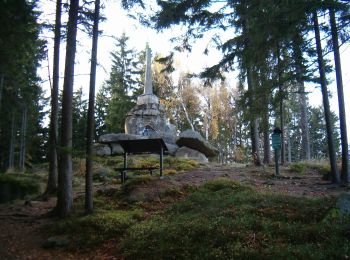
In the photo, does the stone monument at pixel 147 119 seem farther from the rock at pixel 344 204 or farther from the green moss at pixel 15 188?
the rock at pixel 344 204

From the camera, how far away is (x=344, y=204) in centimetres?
671

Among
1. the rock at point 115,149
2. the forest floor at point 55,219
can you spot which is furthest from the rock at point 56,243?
the rock at point 115,149

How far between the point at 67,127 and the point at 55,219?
2475mm

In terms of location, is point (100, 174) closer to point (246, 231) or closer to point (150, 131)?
point (150, 131)

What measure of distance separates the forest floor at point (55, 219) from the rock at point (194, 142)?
370 inches

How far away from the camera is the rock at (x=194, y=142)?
80.9 ft

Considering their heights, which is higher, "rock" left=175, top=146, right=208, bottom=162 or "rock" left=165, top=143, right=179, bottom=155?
"rock" left=165, top=143, right=179, bottom=155

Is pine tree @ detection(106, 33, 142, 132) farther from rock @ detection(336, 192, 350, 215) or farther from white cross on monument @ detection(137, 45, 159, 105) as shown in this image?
rock @ detection(336, 192, 350, 215)

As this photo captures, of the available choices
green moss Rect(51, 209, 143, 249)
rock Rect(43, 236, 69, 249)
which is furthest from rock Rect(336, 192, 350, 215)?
rock Rect(43, 236, 69, 249)

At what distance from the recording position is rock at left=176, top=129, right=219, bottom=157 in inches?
971

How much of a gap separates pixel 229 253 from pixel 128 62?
120 feet

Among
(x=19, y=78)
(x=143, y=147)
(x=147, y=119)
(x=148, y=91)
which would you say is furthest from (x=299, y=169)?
(x=148, y=91)

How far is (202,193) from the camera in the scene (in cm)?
1009

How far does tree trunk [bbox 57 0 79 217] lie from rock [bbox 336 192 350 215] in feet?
20.9
